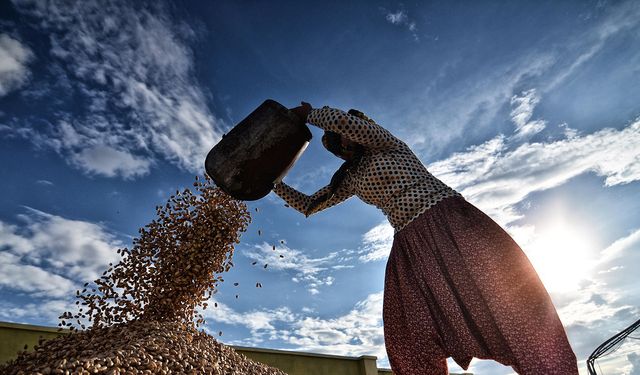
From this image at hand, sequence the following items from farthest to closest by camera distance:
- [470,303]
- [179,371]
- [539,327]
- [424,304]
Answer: [179,371], [424,304], [470,303], [539,327]

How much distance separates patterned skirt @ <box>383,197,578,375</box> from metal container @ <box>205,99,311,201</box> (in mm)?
862

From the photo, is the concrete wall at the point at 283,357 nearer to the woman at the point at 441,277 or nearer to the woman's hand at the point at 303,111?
the woman's hand at the point at 303,111

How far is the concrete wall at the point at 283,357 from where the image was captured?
11.9 ft

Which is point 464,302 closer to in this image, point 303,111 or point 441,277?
point 441,277

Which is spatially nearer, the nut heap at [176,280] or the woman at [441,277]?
the woman at [441,277]

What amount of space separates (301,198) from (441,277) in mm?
1084

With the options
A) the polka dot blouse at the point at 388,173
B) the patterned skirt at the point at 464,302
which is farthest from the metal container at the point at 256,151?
the patterned skirt at the point at 464,302

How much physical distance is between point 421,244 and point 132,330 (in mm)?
2392

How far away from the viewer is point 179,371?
8.14 ft

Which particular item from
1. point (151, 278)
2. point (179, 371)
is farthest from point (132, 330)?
point (179, 371)

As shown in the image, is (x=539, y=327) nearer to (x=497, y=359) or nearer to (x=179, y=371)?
(x=497, y=359)

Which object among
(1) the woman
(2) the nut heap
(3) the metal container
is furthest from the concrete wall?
(1) the woman

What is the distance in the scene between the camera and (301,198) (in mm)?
2518

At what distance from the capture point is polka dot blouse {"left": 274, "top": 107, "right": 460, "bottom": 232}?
6.15 ft
